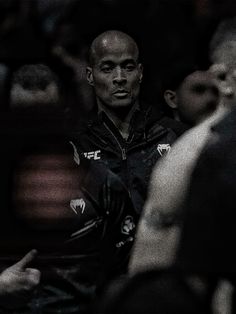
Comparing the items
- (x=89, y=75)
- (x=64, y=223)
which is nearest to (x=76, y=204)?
(x=64, y=223)

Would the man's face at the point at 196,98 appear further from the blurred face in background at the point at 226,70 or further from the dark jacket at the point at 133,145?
the blurred face in background at the point at 226,70

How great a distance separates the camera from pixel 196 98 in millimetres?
4879

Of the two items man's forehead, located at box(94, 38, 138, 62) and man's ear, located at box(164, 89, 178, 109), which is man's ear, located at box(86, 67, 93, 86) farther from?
man's ear, located at box(164, 89, 178, 109)

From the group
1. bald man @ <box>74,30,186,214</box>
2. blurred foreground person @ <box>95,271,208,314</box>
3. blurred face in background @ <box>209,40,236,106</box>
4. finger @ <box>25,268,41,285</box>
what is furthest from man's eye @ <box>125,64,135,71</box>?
blurred foreground person @ <box>95,271,208,314</box>

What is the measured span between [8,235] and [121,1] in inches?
53.1

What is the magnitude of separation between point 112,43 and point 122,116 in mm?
296

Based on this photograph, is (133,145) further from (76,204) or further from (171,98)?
(171,98)

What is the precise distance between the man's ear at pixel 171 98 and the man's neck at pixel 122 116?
33 centimetres

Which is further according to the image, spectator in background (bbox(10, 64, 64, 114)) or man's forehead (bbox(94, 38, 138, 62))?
man's forehead (bbox(94, 38, 138, 62))

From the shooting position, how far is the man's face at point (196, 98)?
15.7ft

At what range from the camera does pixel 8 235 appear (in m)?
4.29

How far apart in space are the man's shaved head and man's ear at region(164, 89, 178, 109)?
1.05ft

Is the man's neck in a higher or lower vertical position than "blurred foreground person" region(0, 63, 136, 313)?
higher

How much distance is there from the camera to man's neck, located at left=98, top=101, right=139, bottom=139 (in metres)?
4.70
